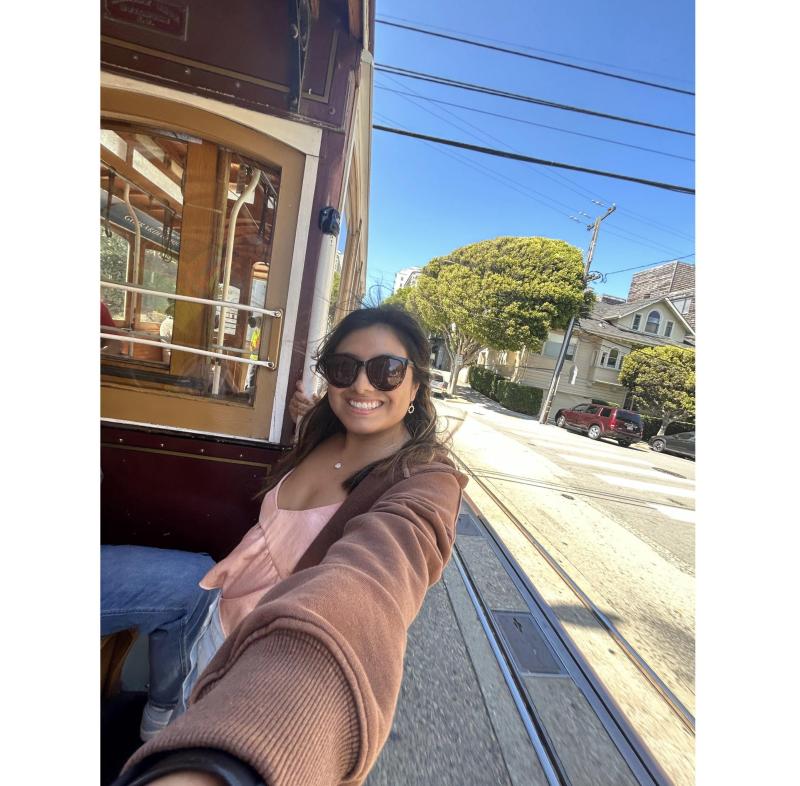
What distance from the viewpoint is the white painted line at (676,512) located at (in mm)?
6143

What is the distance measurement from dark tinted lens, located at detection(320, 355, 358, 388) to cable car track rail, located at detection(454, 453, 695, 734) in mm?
613

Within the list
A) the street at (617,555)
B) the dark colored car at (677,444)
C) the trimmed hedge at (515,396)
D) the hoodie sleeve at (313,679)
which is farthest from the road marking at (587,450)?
the hoodie sleeve at (313,679)

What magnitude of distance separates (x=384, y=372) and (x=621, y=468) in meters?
10.5

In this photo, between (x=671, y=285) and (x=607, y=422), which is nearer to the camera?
(x=607, y=422)

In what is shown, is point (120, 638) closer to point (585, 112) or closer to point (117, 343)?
point (117, 343)

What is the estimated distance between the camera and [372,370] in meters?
1.29

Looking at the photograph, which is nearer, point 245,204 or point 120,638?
point 120,638

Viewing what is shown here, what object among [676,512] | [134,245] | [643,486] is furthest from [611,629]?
[643,486]

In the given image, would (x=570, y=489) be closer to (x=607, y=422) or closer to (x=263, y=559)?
(x=263, y=559)

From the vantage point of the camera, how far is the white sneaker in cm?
129

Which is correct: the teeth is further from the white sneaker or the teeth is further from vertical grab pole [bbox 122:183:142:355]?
vertical grab pole [bbox 122:183:142:355]
